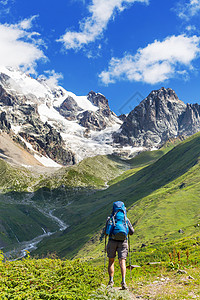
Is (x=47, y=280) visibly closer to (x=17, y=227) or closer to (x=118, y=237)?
(x=118, y=237)

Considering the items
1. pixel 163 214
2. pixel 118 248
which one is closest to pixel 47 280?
pixel 118 248

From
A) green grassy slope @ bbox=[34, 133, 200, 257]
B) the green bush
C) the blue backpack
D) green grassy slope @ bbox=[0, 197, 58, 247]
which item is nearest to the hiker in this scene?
the blue backpack

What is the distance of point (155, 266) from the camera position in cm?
2447

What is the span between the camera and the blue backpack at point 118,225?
14875mm

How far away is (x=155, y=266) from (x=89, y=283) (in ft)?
40.5

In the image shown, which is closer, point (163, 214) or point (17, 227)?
point (163, 214)

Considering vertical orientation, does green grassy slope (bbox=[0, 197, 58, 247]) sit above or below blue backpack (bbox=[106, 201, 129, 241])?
above

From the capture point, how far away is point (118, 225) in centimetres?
1512

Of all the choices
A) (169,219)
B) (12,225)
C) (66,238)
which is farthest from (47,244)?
(169,219)

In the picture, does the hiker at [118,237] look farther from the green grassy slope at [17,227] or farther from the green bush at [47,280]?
the green grassy slope at [17,227]

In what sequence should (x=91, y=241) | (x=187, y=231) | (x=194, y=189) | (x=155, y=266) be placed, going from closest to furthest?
(x=155, y=266) → (x=187, y=231) → (x=194, y=189) → (x=91, y=241)

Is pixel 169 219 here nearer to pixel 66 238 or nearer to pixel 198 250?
pixel 198 250

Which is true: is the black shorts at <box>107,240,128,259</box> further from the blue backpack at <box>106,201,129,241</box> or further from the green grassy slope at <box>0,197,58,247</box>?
the green grassy slope at <box>0,197,58,247</box>

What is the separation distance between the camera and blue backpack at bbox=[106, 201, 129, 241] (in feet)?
48.8
